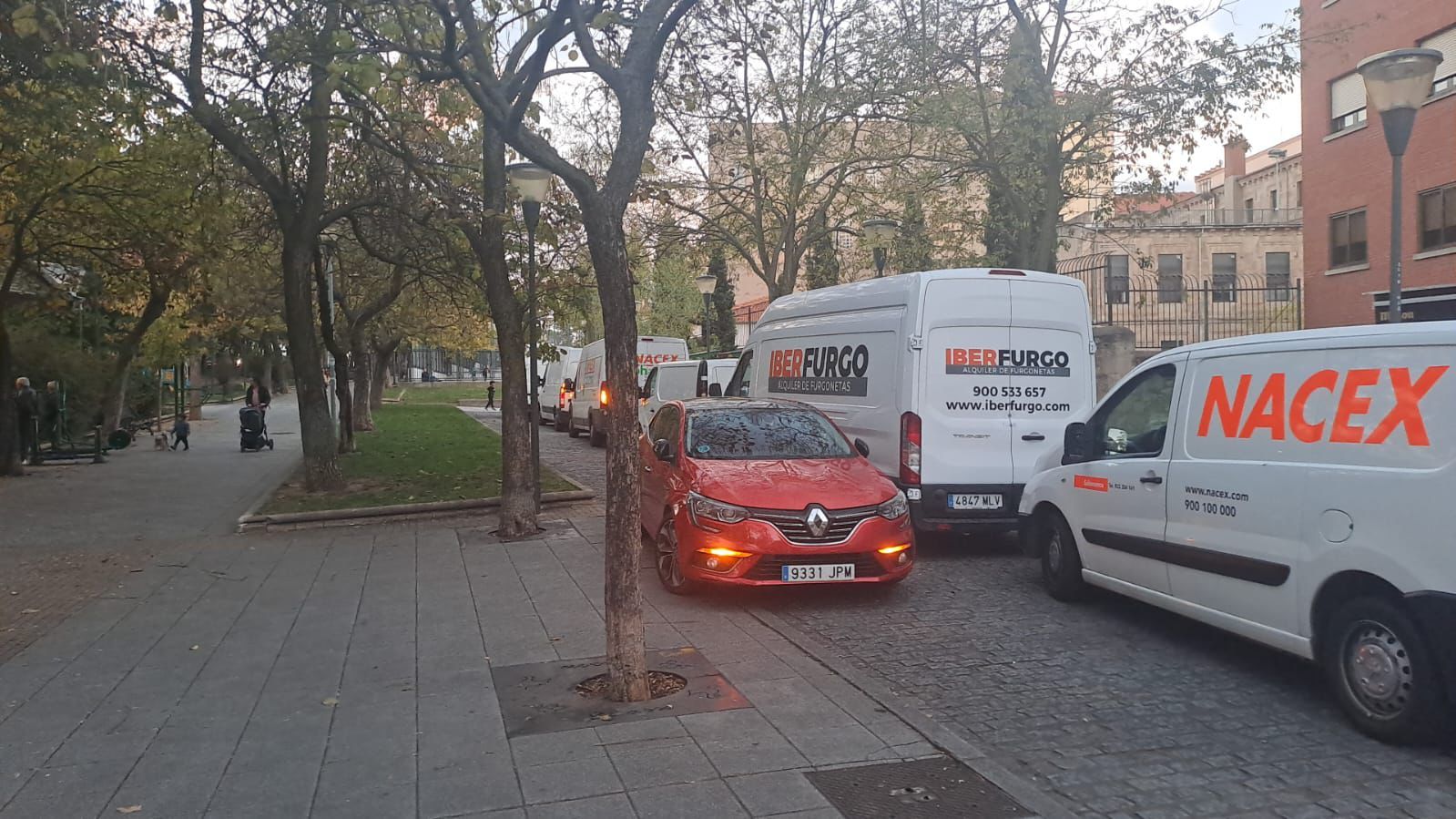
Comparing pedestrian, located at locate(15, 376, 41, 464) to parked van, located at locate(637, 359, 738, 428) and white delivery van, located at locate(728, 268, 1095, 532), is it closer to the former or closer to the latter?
parked van, located at locate(637, 359, 738, 428)

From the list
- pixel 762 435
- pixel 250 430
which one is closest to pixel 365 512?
pixel 762 435

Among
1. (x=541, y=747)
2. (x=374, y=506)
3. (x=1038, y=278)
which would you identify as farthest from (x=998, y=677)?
(x=374, y=506)

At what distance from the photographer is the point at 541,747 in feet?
16.0

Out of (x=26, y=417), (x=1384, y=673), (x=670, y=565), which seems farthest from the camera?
(x=26, y=417)

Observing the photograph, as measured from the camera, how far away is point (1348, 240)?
22516mm

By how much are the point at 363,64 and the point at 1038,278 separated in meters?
6.21

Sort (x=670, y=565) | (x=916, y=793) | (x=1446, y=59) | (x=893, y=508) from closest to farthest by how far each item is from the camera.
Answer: (x=916, y=793) < (x=893, y=508) < (x=670, y=565) < (x=1446, y=59)

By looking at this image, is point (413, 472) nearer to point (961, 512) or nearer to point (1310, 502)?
point (961, 512)

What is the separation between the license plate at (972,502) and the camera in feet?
31.8

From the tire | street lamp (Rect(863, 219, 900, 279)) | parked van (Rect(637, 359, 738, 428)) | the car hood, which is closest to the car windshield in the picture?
the car hood

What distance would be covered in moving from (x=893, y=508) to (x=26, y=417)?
17741mm

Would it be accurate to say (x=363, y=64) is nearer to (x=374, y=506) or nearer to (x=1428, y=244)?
(x=374, y=506)

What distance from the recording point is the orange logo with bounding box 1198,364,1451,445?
4.82m

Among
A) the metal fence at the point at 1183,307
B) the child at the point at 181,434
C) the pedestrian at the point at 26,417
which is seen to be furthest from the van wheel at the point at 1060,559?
the child at the point at 181,434
